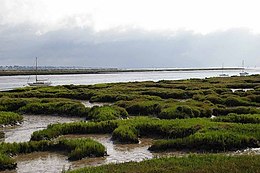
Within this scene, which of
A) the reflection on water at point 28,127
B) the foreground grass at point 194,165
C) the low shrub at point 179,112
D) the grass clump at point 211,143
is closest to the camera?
the foreground grass at point 194,165

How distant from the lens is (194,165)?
13633mm

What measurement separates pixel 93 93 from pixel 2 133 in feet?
83.5

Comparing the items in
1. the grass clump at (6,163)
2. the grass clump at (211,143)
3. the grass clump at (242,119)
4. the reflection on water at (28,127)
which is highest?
the grass clump at (242,119)

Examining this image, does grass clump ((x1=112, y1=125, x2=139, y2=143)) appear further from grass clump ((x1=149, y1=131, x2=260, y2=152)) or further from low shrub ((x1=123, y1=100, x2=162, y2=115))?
low shrub ((x1=123, y1=100, x2=162, y2=115))

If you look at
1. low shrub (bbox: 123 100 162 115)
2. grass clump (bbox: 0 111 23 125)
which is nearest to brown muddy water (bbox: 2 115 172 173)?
grass clump (bbox: 0 111 23 125)

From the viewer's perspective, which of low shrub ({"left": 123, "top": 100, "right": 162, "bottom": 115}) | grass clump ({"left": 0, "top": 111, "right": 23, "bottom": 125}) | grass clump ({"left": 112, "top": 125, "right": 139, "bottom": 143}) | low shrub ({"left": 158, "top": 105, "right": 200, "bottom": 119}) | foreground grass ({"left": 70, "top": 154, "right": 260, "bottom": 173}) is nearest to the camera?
foreground grass ({"left": 70, "top": 154, "right": 260, "bottom": 173})

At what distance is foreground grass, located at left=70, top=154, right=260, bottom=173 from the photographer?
12.5 meters

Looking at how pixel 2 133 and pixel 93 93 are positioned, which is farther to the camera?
pixel 93 93

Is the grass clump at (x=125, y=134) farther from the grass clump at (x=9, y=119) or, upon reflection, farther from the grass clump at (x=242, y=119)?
the grass clump at (x=9, y=119)

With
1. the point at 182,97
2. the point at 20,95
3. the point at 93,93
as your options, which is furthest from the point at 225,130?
the point at 20,95

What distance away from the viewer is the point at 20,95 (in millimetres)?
50500

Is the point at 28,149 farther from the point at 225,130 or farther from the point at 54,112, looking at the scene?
the point at 54,112

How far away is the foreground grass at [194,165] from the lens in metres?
12.5

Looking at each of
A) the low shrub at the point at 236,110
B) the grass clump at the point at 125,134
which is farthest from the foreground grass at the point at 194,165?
the low shrub at the point at 236,110
